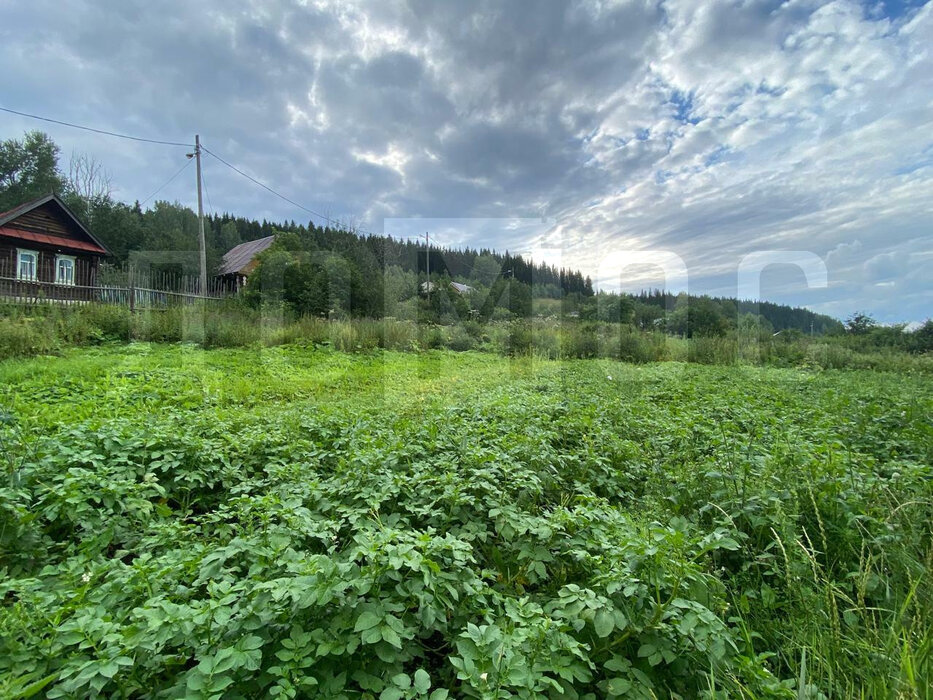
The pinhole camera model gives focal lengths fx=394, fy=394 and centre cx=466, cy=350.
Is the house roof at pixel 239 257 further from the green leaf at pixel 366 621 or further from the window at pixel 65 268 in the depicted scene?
the green leaf at pixel 366 621

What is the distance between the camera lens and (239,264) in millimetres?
20594

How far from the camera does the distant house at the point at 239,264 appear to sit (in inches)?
755

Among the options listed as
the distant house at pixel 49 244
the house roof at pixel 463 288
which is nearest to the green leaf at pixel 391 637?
the house roof at pixel 463 288

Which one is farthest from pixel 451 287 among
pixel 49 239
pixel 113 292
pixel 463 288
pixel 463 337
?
pixel 49 239

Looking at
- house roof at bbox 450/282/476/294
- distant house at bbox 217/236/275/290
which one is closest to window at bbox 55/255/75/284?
distant house at bbox 217/236/275/290

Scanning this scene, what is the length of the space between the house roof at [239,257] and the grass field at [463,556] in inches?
735

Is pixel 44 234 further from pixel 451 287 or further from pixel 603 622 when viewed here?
pixel 603 622

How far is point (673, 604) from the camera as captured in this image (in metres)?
1.11

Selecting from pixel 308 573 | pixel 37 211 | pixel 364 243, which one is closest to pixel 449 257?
pixel 364 243

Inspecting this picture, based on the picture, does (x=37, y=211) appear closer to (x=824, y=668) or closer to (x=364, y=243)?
(x=364, y=243)

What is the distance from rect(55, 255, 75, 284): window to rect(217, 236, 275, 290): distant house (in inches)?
220

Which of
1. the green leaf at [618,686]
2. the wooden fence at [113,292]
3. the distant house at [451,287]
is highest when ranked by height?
the distant house at [451,287]

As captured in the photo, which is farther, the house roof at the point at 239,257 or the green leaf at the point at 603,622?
the house roof at the point at 239,257

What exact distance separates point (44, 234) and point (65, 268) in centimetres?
144
